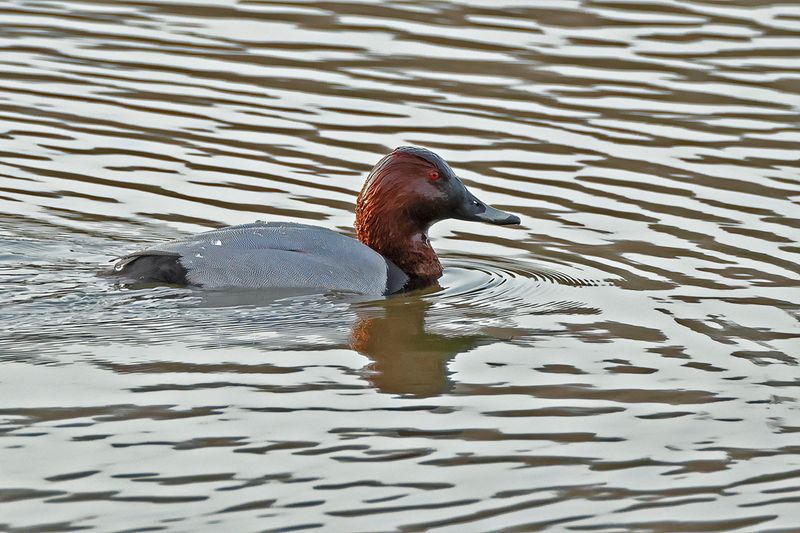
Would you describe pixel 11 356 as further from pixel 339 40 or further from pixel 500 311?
pixel 339 40

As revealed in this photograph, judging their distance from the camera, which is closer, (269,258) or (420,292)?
(269,258)

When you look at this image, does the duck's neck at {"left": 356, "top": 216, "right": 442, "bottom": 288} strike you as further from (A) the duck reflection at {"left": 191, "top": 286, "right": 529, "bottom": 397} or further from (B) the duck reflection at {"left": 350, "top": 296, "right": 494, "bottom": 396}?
(B) the duck reflection at {"left": 350, "top": 296, "right": 494, "bottom": 396}

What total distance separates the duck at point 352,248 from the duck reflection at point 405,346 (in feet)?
1.03

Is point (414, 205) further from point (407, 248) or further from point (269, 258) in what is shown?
point (269, 258)

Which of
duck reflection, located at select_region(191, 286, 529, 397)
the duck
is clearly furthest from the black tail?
duck reflection, located at select_region(191, 286, 529, 397)

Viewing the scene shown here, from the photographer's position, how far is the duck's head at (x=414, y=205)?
1010cm

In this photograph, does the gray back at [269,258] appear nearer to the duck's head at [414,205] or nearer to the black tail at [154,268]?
the black tail at [154,268]

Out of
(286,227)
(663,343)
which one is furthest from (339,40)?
(663,343)

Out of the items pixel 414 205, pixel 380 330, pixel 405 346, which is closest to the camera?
pixel 405 346

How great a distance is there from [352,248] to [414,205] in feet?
2.31

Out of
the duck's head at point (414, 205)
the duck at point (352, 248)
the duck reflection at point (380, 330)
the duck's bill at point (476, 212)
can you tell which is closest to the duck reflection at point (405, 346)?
the duck reflection at point (380, 330)

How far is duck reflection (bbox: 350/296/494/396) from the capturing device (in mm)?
7762

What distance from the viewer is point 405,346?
8.58 metres

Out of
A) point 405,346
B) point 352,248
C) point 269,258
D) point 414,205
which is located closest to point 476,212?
point 414,205
